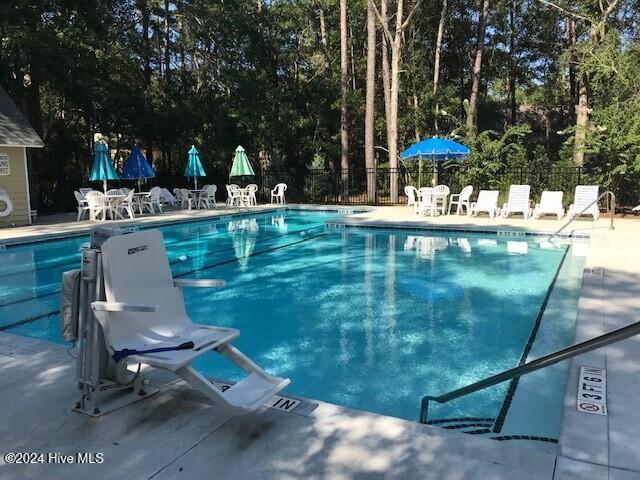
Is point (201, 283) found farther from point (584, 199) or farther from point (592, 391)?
point (584, 199)

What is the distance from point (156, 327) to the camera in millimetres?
2977

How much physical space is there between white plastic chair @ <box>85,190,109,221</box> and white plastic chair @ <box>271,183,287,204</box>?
6.34 metres

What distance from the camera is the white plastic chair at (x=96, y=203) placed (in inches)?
528

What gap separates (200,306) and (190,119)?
46.3 feet

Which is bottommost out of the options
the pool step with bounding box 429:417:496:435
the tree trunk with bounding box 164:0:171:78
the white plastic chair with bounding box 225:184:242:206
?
Answer: the pool step with bounding box 429:417:496:435

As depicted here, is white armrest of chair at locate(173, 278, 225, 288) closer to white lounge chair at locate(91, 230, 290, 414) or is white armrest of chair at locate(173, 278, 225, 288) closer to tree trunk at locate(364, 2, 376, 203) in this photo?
white lounge chair at locate(91, 230, 290, 414)

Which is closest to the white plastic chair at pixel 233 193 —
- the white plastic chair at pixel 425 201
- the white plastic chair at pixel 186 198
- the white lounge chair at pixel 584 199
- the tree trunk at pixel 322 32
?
the white plastic chair at pixel 186 198

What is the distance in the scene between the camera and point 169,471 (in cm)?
227

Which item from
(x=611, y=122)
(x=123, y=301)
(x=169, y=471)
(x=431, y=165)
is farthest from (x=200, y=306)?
(x=431, y=165)

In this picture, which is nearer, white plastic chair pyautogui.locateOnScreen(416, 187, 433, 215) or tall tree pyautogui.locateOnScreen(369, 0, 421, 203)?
white plastic chair pyautogui.locateOnScreen(416, 187, 433, 215)


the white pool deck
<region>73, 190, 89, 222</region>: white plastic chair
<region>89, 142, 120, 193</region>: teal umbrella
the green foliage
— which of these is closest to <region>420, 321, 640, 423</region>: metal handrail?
the white pool deck

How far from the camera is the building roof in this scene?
41.4 feet

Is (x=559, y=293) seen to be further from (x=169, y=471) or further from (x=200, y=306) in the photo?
(x=169, y=471)

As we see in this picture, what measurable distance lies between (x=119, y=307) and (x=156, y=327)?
44 cm
